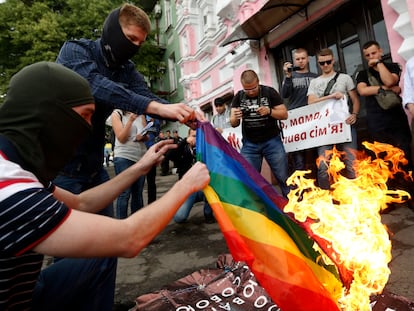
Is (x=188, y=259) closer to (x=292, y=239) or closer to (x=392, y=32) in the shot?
(x=292, y=239)

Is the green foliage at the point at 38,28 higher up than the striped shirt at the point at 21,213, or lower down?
higher up

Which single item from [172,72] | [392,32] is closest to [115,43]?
[392,32]

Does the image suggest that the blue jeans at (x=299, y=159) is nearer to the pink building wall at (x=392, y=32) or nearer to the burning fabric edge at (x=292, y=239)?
the pink building wall at (x=392, y=32)

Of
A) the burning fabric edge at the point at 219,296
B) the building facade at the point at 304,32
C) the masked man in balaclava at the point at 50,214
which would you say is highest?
the building facade at the point at 304,32

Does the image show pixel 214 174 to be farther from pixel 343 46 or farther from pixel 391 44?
pixel 343 46

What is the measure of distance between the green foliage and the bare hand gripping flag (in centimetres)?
1425

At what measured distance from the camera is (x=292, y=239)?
5.87 feet

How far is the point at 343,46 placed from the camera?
5.84 metres

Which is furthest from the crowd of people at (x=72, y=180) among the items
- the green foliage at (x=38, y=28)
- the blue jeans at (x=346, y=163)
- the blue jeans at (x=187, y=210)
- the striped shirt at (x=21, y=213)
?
the green foliage at (x=38, y=28)

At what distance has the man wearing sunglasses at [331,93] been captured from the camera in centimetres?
425

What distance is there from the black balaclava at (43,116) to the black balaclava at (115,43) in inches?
43.7

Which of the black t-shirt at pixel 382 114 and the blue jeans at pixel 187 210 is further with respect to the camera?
the blue jeans at pixel 187 210

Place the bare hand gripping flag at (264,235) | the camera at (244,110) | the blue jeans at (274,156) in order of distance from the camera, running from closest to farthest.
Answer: the bare hand gripping flag at (264,235) → the blue jeans at (274,156) → the camera at (244,110)

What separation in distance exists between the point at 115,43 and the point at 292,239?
75.8 inches
